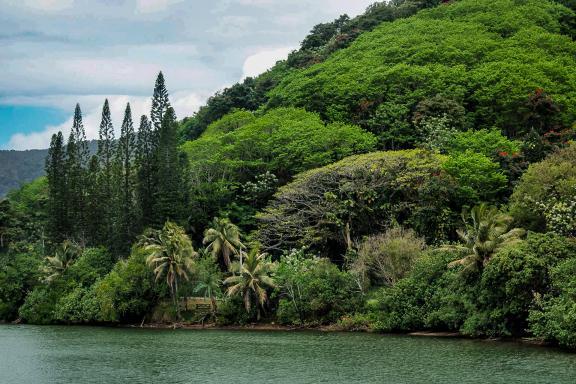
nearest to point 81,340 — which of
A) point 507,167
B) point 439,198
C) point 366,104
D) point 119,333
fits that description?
point 119,333

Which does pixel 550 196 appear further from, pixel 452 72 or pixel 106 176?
pixel 106 176

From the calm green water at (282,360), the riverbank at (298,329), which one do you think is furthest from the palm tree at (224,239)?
the calm green water at (282,360)

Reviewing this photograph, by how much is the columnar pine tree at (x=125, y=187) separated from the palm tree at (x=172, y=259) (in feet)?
38.6

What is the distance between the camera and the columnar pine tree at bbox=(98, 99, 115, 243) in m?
75.0

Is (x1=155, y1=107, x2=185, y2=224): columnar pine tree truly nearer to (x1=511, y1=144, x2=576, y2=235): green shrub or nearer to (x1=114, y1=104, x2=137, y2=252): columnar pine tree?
(x1=114, y1=104, x2=137, y2=252): columnar pine tree

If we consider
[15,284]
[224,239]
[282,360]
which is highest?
[224,239]

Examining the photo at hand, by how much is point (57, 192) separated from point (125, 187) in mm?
10427

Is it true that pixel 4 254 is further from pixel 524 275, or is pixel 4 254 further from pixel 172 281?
pixel 524 275

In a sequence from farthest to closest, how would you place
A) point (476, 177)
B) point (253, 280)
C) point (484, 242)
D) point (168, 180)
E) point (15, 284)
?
point (15, 284) → point (168, 180) → point (253, 280) → point (476, 177) → point (484, 242)

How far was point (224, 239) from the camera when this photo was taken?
206 feet

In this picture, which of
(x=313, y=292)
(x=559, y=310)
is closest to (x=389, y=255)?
(x=313, y=292)

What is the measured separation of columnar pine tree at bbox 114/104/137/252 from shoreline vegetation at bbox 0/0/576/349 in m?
0.23

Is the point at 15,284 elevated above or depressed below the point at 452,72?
below

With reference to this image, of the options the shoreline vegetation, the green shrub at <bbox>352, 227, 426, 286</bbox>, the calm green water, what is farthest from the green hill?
the calm green water
